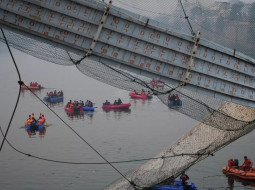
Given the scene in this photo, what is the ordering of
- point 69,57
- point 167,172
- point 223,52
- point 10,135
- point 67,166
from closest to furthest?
point 69,57 → point 223,52 → point 167,172 → point 67,166 → point 10,135

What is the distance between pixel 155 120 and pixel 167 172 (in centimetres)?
3021

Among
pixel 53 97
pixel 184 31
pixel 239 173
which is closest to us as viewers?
pixel 184 31

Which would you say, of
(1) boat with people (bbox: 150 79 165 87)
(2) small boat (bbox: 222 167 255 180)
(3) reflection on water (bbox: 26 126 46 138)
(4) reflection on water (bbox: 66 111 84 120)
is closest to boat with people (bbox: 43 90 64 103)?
(4) reflection on water (bbox: 66 111 84 120)

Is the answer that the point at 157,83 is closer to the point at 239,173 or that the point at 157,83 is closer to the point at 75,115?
the point at 239,173

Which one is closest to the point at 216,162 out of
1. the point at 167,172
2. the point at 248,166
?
the point at 248,166

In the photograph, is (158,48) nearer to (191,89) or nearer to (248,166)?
(191,89)

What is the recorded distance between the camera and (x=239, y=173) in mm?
25844

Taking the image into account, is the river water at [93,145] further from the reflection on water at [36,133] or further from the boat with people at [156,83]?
the boat with people at [156,83]

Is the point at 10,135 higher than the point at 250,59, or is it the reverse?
the point at 250,59

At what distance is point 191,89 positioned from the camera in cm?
1265

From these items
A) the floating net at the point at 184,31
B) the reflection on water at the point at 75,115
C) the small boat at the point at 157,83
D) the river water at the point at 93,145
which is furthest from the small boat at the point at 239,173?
the reflection on water at the point at 75,115

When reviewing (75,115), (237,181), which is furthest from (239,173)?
(75,115)

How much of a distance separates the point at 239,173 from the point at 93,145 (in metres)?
13.9

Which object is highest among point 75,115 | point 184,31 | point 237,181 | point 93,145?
point 184,31
